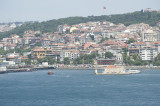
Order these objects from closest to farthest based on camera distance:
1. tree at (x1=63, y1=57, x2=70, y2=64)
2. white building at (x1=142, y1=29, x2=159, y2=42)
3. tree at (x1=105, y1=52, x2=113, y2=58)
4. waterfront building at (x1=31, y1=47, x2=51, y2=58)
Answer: tree at (x1=105, y1=52, x2=113, y2=58)
tree at (x1=63, y1=57, x2=70, y2=64)
waterfront building at (x1=31, y1=47, x2=51, y2=58)
white building at (x1=142, y1=29, x2=159, y2=42)

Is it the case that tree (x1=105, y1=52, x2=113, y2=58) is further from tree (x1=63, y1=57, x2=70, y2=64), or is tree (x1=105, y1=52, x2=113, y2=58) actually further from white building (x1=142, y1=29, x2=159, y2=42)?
white building (x1=142, y1=29, x2=159, y2=42)

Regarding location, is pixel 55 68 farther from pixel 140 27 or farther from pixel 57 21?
pixel 57 21

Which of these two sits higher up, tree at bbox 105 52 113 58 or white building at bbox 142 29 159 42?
white building at bbox 142 29 159 42

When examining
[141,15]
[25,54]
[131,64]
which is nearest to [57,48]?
[25,54]

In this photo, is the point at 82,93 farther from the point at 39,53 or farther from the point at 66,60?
the point at 39,53

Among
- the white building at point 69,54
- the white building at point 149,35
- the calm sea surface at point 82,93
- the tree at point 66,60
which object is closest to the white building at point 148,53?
the tree at point 66,60

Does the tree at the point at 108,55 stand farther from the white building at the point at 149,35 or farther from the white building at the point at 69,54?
the white building at the point at 149,35

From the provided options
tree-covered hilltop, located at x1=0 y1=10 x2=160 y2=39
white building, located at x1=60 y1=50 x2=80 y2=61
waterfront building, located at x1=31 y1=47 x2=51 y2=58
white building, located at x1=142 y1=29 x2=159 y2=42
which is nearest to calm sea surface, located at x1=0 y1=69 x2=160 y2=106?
white building, located at x1=60 y1=50 x2=80 y2=61

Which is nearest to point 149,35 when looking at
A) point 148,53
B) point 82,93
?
point 148,53
